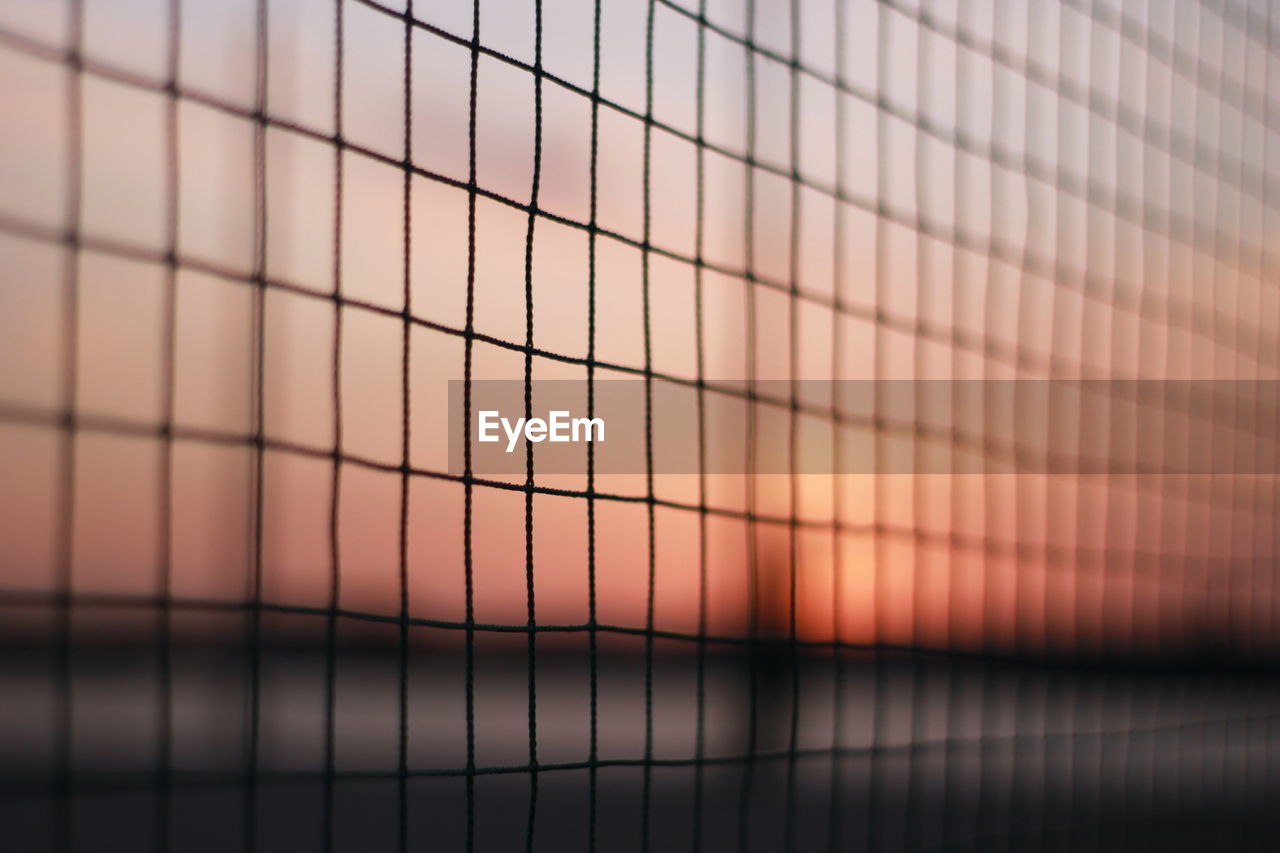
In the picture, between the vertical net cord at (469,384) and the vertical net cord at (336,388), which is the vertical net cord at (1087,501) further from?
the vertical net cord at (336,388)

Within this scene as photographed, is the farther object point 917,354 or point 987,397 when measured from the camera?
point 987,397

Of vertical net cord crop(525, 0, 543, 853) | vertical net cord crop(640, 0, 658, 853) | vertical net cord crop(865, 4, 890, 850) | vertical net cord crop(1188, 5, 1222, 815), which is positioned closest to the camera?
vertical net cord crop(525, 0, 543, 853)

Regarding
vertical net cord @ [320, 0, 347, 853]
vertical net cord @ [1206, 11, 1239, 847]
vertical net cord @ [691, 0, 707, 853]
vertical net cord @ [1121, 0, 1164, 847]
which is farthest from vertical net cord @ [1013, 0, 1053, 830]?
vertical net cord @ [320, 0, 347, 853]

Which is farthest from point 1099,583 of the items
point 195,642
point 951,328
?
point 195,642

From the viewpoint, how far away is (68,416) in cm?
86

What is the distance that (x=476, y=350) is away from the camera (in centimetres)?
122

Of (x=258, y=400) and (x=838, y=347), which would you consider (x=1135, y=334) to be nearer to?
(x=838, y=347)

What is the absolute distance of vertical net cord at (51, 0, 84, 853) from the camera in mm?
822

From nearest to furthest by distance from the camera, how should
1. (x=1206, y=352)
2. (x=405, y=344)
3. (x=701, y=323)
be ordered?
Result: 1. (x=405, y=344)
2. (x=701, y=323)
3. (x=1206, y=352)

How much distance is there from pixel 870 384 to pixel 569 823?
289 centimetres

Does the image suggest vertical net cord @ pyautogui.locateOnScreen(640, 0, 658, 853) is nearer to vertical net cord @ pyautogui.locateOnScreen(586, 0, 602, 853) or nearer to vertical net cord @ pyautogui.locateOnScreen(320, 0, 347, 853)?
vertical net cord @ pyautogui.locateOnScreen(586, 0, 602, 853)

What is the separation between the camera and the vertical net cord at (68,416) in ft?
2.70

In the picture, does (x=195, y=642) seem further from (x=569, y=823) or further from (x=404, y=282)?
(x=404, y=282)

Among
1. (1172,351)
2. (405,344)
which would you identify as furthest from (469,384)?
(1172,351)
